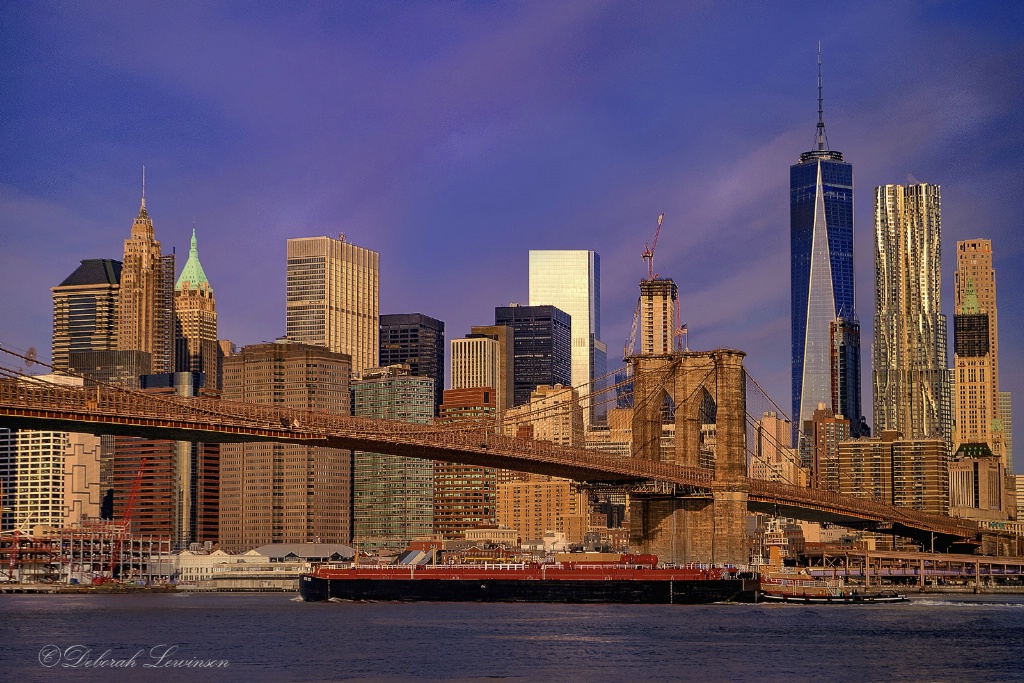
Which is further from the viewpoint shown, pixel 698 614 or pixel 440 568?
pixel 440 568

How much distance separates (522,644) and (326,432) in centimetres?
2425

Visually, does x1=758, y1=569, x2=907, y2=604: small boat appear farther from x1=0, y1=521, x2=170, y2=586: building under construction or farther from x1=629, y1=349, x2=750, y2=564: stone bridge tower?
x1=0, y1=521, x2=170, y2=586: building under construction

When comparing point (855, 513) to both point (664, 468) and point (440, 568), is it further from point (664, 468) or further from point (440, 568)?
point (440, 568)

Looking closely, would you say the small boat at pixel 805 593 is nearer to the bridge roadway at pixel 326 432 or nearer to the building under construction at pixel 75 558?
the bridge roadway at pixel 326 432

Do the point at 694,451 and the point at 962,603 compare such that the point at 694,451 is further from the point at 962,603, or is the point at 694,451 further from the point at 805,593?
the point at 962,603

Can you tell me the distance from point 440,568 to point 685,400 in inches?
821

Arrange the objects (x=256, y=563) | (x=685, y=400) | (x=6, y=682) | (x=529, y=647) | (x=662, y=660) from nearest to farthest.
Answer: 1. (x=6, y=682)
2. (x=662, y=660)
3. (x=529, y=647)
4. (x=685, y=400)
5. (x=256, y=563)

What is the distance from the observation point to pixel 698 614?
8238 centimetres

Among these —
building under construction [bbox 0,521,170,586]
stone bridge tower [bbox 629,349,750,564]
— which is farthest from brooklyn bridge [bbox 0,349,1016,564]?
building under construction [bbox 0,521,170,586]

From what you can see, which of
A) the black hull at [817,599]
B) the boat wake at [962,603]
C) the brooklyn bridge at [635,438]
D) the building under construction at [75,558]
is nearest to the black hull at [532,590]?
the black hull at [817,599]

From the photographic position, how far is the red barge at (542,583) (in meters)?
92.7

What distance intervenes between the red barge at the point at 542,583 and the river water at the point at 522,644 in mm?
1807

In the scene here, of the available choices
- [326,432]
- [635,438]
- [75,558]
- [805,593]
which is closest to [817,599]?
[805,593]

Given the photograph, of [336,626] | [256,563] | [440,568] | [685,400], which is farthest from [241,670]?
[256,563]
